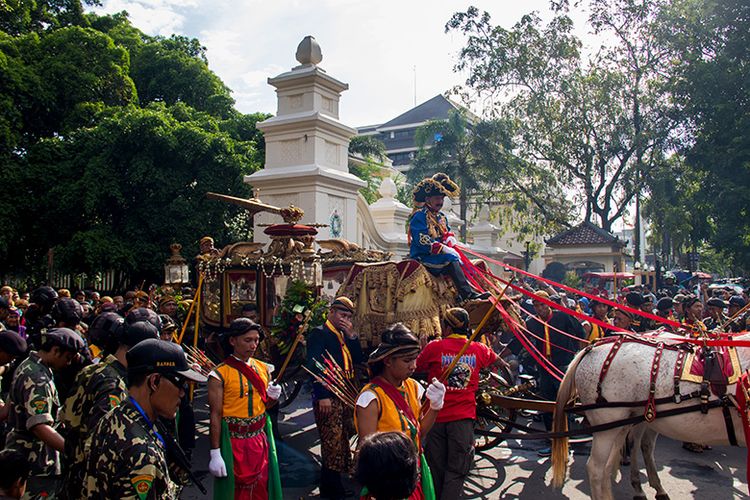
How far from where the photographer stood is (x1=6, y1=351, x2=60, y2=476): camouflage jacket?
378cm

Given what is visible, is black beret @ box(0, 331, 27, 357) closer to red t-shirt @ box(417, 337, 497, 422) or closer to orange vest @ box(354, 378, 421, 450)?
orange vest @ box(354, 378, 421, 450)

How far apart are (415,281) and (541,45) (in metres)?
20.0

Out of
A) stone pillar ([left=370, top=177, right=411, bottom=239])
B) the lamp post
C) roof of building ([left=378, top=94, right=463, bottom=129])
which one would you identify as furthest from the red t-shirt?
roof of building ([left=378, top=94, right=463, bottom=129])

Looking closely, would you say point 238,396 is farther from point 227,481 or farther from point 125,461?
point 125,461

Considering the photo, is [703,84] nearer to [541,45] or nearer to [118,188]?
[541,45]

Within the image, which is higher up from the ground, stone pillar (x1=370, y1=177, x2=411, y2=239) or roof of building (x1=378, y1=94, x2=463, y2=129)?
roof of building (x1=378, y1=94, x2=463, y2=129)

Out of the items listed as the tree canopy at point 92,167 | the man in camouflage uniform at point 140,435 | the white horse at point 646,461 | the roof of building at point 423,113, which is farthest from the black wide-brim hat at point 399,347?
the roof of building at point 423,113

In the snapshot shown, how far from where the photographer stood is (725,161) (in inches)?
678

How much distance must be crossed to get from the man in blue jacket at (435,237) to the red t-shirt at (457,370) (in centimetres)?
221

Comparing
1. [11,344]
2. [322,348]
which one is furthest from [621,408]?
[11,344]

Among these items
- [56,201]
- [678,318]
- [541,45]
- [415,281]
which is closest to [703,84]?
[541,45]

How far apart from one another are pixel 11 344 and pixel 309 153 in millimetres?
10414

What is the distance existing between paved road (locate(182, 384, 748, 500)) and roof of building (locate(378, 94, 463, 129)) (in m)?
63.7

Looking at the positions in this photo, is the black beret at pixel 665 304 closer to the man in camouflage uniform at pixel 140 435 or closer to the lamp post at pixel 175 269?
the man in camouflage uniform at pixel 140 435
